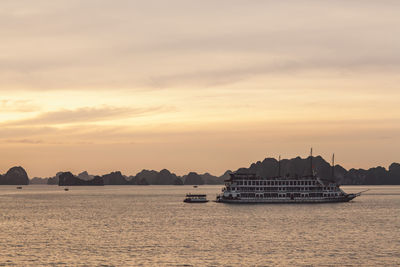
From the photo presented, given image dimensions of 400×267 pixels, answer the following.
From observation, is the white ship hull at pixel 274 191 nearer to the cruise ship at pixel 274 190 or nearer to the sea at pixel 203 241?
the cruise ship at pixel 274 190

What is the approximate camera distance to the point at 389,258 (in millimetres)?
74875

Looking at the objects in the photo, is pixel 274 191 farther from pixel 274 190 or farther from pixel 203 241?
pixel 203 241

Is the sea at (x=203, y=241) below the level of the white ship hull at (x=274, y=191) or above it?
below

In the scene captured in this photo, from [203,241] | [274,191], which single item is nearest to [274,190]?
[274,191]

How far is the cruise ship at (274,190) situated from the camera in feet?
611

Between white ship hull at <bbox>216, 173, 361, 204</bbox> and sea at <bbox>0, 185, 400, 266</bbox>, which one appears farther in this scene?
white ship hull at <bbox>216, 173, 361, 204</bbox>

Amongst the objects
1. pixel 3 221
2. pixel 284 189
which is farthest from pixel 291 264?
pixel 284 189

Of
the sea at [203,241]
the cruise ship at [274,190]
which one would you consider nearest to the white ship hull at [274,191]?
the cruise ship at [274,190]

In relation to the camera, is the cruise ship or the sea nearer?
the sea

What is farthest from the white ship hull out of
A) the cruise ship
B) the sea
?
the sea

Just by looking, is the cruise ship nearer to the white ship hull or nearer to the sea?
the white ship hull

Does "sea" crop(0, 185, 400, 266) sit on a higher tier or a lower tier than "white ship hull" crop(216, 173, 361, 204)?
lower

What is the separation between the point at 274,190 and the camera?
187750 millimetres

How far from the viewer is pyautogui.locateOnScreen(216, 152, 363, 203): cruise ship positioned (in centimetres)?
18612
